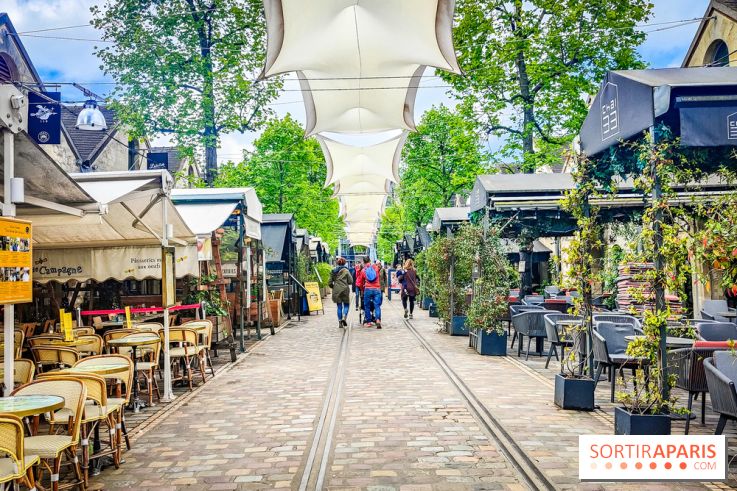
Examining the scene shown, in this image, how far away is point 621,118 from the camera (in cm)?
604

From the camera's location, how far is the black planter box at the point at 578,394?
694 cm

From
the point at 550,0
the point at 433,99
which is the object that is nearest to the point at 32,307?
the point at 550,0

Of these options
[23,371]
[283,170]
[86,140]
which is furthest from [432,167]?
[23,371]

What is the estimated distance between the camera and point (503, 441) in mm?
5691

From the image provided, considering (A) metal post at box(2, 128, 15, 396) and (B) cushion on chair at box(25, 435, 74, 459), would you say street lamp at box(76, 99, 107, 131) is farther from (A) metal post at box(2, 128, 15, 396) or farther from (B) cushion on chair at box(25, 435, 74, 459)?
(B) cushion on chair at box(25, 435, 74, 459)

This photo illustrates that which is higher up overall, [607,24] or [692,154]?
[607,24]

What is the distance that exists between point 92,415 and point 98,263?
19.9ft

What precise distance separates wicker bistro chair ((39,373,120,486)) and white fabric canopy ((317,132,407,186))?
44.7 feet

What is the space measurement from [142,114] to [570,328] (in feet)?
50.1

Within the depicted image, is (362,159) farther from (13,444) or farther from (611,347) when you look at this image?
(13,444)

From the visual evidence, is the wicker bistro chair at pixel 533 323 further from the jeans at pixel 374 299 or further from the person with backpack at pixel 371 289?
the jeans at pixel 374 299

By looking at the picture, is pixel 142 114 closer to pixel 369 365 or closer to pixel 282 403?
pixel 369 365

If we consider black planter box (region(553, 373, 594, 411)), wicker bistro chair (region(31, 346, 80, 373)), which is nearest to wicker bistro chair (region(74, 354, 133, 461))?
wicker bistro chair (region(31, 346, 80, 373))

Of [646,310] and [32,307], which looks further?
[32,307]
